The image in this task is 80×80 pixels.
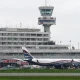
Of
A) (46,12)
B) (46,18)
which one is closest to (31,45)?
(46,18)

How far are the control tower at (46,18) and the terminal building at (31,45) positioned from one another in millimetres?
6422

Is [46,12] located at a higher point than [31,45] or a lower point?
higher

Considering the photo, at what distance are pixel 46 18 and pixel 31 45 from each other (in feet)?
53.4

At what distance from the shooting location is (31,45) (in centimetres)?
18162

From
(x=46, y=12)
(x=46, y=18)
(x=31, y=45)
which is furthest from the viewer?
(x=46, y=12)

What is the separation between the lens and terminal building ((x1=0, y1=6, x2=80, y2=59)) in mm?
179500

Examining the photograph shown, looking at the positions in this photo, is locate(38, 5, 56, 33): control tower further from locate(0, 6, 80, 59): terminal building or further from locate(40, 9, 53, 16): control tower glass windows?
locate(0, 6, 80, 59): terminal building

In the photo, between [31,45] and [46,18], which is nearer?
[31,45]

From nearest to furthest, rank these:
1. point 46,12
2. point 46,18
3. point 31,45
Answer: point 31,45 → point 46,18 → point 46,12

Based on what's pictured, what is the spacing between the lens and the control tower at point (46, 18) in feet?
631

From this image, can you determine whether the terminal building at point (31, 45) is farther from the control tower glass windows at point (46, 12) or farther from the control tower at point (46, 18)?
the control tower glass windows at point (46, 12)

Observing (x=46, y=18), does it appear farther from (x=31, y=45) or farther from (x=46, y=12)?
(x=31, y=45)

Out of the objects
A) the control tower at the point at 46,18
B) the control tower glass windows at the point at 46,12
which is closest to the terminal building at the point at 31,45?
the control tower at the point at 46,18

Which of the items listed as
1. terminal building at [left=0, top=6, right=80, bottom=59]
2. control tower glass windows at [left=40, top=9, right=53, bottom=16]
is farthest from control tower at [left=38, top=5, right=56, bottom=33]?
terminal building at [left=0, top=6, right=80, bottom=59]
